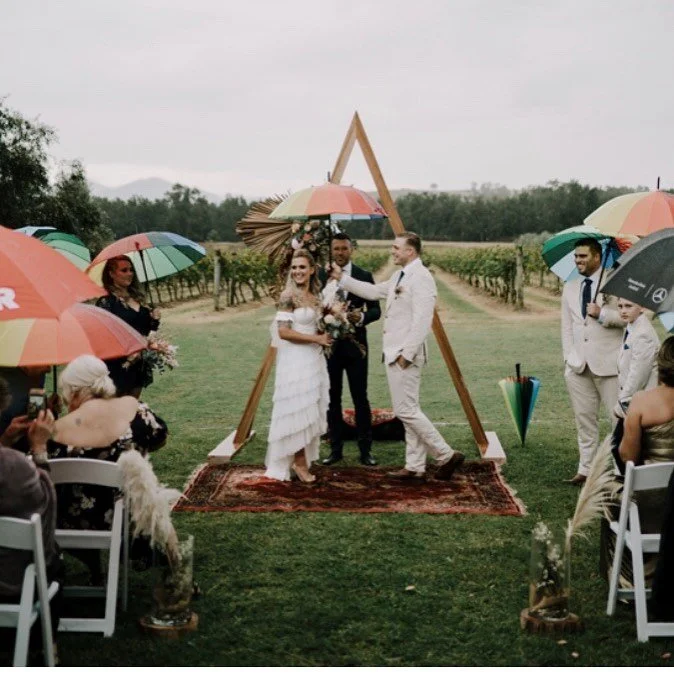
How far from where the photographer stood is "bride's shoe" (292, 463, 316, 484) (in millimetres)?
7316

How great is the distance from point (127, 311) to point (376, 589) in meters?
2.97

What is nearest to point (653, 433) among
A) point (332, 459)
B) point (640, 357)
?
point (640, 357)

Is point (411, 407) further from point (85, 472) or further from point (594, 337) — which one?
point (85, 472)

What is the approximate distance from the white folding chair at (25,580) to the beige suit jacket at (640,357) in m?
4.16

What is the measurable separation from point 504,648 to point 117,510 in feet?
6.62

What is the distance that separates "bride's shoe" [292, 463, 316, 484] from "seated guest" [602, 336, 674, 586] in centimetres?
320

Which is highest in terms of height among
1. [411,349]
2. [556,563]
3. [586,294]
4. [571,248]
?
[571,248]

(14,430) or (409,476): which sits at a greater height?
(14,430)

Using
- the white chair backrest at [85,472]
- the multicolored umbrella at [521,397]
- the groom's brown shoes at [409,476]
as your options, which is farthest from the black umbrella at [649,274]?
the multicolored umbrella at [521,397]

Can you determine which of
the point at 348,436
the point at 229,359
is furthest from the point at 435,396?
the point at 229,359

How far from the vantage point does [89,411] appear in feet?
15.0

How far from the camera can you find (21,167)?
35.9 m

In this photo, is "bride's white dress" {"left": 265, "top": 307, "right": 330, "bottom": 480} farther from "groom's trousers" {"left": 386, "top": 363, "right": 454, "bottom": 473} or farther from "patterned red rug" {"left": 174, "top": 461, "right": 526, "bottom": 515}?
"groom's trousers" {"left": 386, "top": 363, "right": 454, "bottom": 473}

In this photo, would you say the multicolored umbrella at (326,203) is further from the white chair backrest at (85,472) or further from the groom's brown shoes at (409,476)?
the white chair backrest at (85,472)
